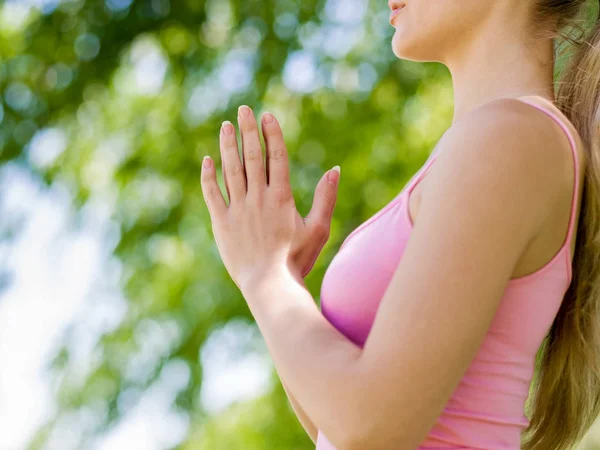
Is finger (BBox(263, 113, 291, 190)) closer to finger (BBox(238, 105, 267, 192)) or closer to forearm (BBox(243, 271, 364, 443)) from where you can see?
finger (BBox(238, 105, 267, 192))

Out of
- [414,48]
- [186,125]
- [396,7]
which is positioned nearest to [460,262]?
[414,48]

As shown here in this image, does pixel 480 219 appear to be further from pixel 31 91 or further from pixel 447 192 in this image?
pixel 31 91

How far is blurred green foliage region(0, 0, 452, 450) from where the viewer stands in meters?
5.45

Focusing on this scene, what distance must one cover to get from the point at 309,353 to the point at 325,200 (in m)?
0.35

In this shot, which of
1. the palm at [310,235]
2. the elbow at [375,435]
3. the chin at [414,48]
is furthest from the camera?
the chin at [414,48]

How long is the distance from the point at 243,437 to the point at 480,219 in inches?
179

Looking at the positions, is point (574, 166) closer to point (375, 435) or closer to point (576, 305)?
point (576, 305)

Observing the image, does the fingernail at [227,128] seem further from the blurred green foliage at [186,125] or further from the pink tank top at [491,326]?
the blurred green foliage at [186,125]

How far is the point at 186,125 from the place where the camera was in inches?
223

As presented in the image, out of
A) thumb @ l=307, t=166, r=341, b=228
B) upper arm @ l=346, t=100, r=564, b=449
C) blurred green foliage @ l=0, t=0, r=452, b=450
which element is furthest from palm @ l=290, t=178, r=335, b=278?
blurred green foliage @ l=0, t=0, r=452, b=450

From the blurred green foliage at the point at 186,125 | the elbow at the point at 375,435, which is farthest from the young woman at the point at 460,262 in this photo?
the blurred green foliage at the point at 186,125

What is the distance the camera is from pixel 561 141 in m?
1.13

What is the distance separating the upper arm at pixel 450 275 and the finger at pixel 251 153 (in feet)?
0.96

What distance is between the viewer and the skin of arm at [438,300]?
1.00m
